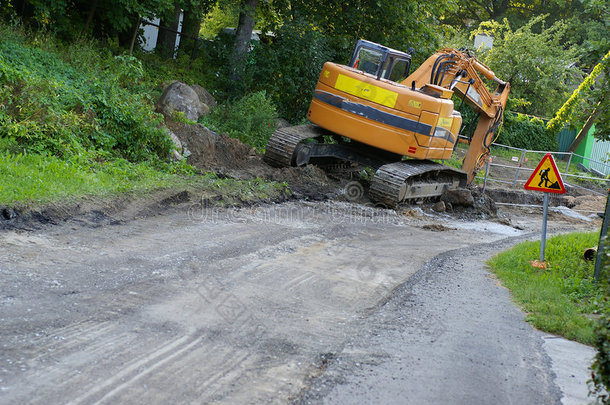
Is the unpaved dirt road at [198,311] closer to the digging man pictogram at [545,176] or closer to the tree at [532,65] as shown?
the digging man pictogram at [545,176]

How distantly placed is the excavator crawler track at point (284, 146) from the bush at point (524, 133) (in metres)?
18.5

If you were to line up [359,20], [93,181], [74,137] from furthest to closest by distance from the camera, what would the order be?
[359,20], [74,137], [93,181]

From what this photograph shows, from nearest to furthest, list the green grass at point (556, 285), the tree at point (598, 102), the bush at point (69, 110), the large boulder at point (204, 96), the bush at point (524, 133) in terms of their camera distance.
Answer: the green grass at point (556, 285)
the tree at point (598, 102)
the bush at point (69, 110)
the large boulder at point (204, 96)
the bush at point (524, 133)

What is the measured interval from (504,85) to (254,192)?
9.04 metres

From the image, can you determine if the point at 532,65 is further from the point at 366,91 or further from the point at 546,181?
the point at 546,181

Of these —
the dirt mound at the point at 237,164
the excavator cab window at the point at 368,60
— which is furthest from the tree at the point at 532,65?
the dirt mound at the point at 237,164

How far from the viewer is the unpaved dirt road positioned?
183 inches

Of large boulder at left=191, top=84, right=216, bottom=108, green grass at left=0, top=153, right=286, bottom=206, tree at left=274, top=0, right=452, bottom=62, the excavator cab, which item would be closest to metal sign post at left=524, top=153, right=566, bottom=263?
green grass at left=0, top=153, right=286, bottom=206

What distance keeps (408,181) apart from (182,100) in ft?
20.5

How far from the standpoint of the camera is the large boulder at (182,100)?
16.7 metres

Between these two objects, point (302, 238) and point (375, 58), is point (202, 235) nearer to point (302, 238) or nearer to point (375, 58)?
point (302, 238)

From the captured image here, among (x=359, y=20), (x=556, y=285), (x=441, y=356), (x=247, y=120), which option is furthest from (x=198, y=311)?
(x=359, y=20)

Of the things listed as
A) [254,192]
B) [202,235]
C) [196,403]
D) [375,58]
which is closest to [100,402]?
[196,403]

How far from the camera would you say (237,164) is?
14.6 metres
